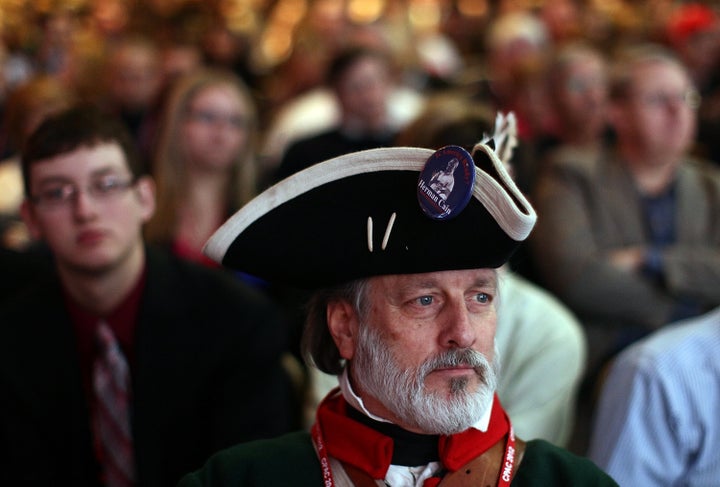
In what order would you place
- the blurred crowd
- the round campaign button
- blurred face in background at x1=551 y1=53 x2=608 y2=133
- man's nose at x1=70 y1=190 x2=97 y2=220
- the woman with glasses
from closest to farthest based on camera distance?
1. the round campaign button
2. man's nose at x1=70 y1=190 x2=97 y2=220
3. the blurred crowd
4. the woman with glasses
5. blurred face in background at x1=551 y1=53 x2=608 y2=133

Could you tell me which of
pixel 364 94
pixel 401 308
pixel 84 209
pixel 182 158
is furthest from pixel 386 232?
pixel 364 94

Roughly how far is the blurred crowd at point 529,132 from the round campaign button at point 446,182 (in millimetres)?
478

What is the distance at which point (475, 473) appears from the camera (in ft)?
6.53

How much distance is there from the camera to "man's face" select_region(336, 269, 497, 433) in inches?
76.9

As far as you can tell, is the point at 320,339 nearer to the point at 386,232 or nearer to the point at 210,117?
the point at 386,232

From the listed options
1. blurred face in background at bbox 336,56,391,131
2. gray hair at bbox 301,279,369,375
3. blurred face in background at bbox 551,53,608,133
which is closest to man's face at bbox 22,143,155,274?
gray hair at bbox 301,279,369,375

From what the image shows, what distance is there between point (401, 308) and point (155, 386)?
128 cm

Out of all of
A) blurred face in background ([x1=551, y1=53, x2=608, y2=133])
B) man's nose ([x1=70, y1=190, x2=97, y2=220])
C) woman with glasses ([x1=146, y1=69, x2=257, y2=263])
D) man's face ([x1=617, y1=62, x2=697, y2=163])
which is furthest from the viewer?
blurred face in background ([x1=551, y1=53, x2=608, y2=133])

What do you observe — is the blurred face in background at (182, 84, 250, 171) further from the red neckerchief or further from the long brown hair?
the red neckerchief

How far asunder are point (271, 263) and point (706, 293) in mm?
2596

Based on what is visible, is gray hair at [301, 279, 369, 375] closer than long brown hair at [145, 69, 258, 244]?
Yes

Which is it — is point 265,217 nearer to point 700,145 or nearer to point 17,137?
point 17,137

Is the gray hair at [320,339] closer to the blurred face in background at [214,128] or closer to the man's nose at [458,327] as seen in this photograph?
the man's nose at [458,327]

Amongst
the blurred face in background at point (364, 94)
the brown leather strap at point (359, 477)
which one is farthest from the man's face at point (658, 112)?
the brown leather strap at point (359, 477)
